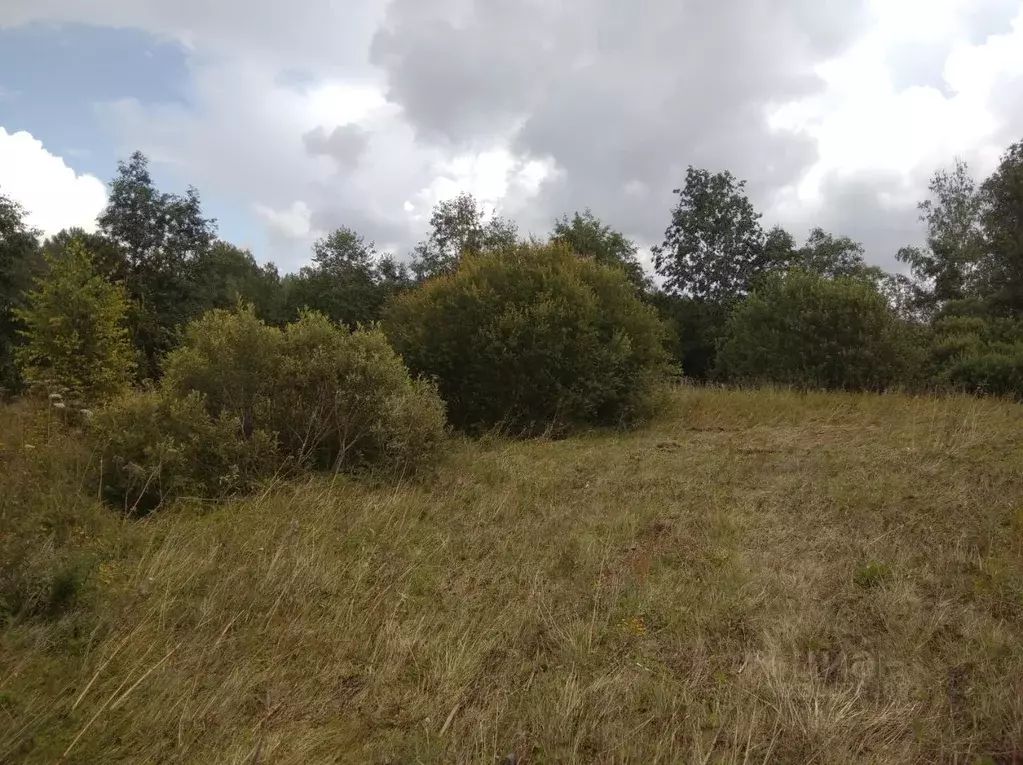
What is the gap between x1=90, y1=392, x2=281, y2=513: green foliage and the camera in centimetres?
562

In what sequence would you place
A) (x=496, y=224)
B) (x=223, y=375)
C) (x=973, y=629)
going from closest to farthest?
(x=973, y=629), (x=223, y=375), (x=496, y=224)

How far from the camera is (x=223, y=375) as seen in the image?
6.84 m

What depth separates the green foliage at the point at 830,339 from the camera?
15031 mm

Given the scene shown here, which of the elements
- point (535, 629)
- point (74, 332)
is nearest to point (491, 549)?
point (535, 629)

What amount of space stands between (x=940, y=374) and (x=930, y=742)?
1476cm

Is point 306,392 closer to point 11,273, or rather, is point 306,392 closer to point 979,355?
point 979,355

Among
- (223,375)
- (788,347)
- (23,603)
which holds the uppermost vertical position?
(788,347)

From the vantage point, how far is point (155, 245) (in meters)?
23.9

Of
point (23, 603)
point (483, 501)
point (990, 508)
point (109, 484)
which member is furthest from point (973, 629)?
point (109, 484)

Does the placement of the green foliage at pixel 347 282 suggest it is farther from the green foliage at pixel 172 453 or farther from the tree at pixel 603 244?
the green foliage at pixel 172 453

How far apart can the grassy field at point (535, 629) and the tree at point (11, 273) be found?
16956 millimetres

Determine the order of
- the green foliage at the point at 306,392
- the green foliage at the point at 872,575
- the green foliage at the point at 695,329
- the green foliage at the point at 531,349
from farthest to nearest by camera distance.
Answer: the green foliage at the point at 695,329
the green foliage at the point at 531,349
the green foliage at the point at 306,392
the green foliage at the point at 872,575

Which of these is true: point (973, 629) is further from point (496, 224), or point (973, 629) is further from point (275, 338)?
point (496, 224)

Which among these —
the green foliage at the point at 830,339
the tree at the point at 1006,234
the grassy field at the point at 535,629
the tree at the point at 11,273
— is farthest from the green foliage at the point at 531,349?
the tree at the point at 11,273
